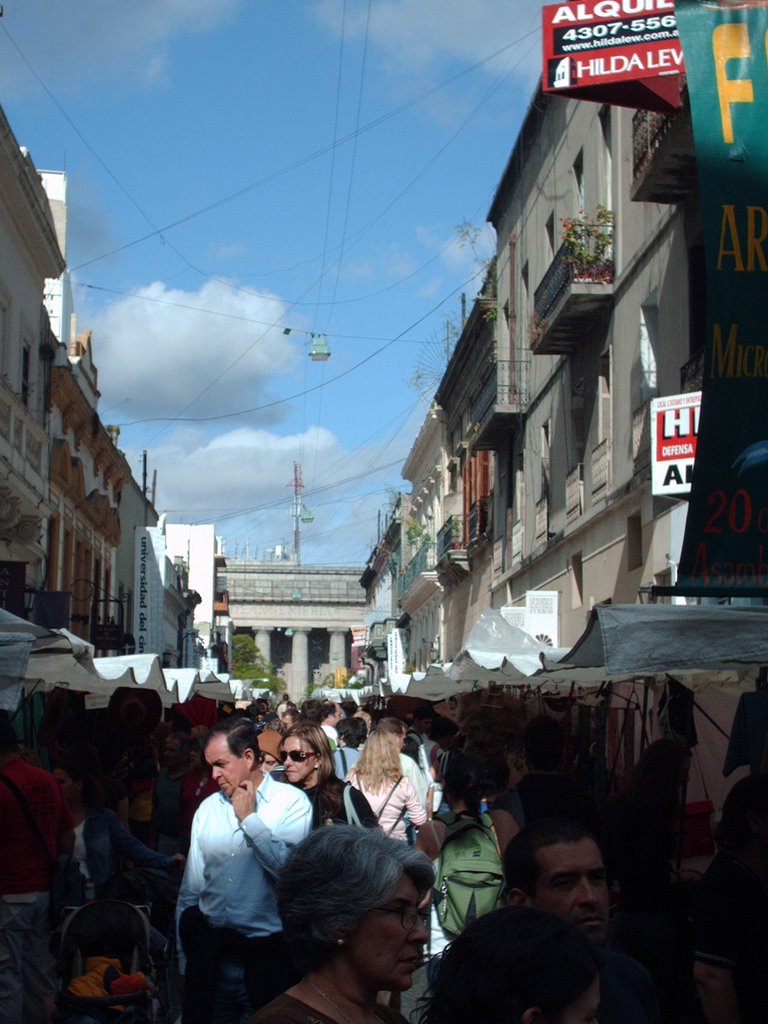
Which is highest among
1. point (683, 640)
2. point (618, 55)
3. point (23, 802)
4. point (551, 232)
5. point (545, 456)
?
point (551, 232)

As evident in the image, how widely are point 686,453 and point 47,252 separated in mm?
14607

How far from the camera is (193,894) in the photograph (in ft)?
20.0

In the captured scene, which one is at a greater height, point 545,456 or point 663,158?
point 663,158

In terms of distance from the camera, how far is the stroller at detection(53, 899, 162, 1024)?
6625 millimetres

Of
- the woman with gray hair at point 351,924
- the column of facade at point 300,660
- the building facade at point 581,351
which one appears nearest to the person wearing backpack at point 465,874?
the woman with gray hair at point 351,924

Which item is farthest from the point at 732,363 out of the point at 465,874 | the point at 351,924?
the point at 351,924

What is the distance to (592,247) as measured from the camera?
2189cm

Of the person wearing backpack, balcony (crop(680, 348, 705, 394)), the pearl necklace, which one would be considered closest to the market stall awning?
the person wearing backpack

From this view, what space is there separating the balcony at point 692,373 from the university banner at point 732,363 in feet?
30.2

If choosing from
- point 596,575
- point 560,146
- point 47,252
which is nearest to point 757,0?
point 596,575

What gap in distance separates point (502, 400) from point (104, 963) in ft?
81.1

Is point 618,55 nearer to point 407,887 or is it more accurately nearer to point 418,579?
point 407,887

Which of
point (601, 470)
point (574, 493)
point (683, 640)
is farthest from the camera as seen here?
point (574, 493)

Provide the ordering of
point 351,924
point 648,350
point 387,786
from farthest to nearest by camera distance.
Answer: point 648,350
point 387,786
point 351,924
